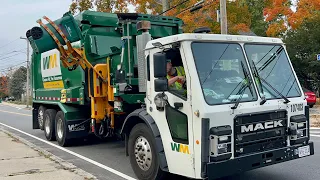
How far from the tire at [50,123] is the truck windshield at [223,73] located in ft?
22.8

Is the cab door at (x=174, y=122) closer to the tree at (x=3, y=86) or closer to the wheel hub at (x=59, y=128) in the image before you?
the wheel hub at (x=59, y=128)

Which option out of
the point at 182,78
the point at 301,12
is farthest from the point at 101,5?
the point at 182,78

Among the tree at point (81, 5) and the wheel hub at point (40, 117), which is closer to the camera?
the wheel hub at point (40, 117)

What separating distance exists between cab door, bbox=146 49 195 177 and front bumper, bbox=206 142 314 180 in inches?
14.0

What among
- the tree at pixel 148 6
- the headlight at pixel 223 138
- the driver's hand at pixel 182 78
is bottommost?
the headlight at pixel 223 138

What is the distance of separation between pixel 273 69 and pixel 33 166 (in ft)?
16.3

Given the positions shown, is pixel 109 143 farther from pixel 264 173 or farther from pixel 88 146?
pixel 264 173

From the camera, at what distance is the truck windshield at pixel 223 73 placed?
5.22 meters

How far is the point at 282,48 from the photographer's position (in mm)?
6223

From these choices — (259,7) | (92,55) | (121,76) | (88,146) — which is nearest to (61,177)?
(121,76)

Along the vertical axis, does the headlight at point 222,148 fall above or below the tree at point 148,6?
below

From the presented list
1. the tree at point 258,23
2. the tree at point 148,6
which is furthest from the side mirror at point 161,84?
the tree at point 258,23

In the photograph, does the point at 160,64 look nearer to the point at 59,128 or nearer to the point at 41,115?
the point at 59,128

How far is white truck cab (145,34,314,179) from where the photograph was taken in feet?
16.4
